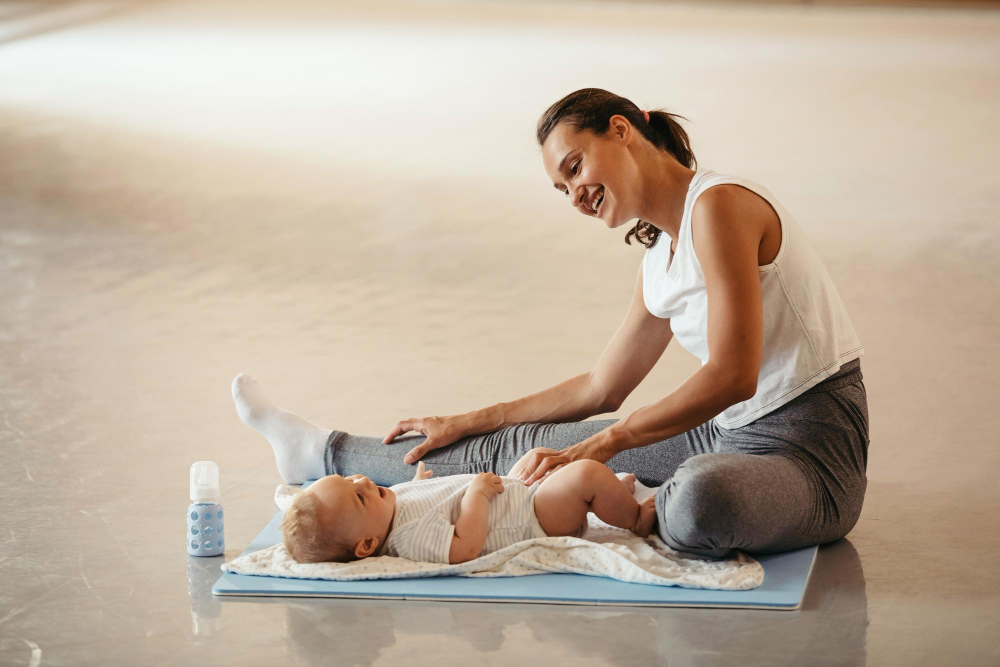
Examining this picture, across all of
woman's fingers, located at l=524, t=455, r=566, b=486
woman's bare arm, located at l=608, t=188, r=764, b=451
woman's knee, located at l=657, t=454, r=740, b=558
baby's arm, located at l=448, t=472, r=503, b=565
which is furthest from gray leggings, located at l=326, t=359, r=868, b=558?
baby's arm, located at l=448, t=472, r=503, b=565

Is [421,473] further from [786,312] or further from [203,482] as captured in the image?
[786,312]

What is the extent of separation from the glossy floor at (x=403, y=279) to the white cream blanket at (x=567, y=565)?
0.08 m

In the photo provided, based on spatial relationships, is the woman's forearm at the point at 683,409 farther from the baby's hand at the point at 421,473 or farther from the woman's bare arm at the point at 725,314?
the baby's hand at the point at 421,473

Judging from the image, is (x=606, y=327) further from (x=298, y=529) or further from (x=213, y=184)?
(x=213, y=184)

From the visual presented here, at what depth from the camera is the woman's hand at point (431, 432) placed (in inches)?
103

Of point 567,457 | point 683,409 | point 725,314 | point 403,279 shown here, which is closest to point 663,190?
point 725,314

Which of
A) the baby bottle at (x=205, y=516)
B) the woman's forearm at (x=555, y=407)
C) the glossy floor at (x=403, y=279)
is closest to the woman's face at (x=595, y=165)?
the woman's forearm at (x=555, y=407)

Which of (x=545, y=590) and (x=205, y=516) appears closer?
(x=545, y=590)

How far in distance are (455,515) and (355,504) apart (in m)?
0.20

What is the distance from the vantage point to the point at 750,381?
210cm

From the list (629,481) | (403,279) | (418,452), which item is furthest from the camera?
(403,279)

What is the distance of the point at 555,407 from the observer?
2.68m

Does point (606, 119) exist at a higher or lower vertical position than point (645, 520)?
higher

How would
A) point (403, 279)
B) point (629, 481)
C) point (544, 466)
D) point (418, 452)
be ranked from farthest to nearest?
point (403, 279), point (418, 452), point (629, 481), point (544, 466)
